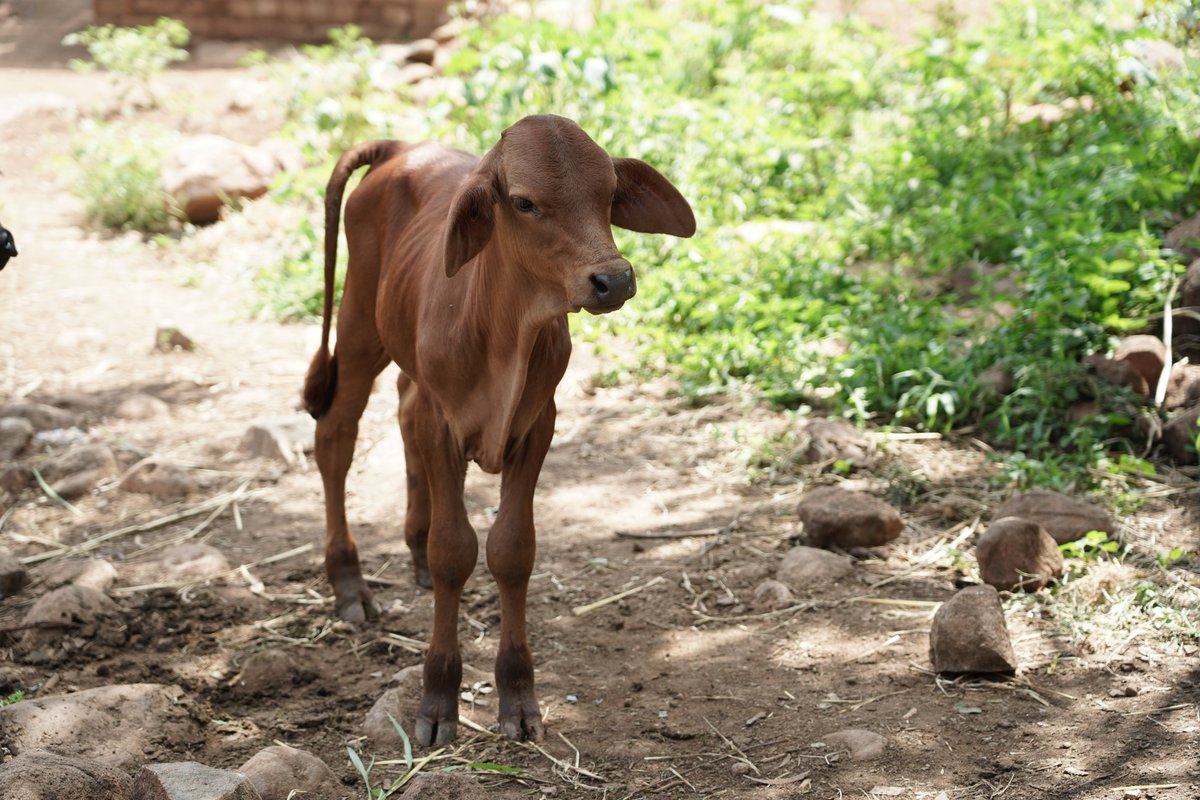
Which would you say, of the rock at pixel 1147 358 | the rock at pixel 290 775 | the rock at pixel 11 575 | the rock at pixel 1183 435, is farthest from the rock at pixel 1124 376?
the rock at pixel 11 575

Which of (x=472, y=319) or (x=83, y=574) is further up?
(x=472, y=319)

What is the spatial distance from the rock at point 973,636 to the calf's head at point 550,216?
1.47m

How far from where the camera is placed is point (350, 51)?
11.7m

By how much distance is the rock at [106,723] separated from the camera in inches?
127

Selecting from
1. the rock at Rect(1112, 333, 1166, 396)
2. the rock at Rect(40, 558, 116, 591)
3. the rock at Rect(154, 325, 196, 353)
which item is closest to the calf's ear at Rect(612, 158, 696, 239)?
the rock at Rect(40, 558, 116, 591)

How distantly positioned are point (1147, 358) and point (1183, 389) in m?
0.19

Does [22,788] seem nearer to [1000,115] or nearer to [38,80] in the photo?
[1000,115]

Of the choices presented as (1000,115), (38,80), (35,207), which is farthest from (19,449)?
(38,80)

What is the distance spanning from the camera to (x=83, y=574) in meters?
4.48

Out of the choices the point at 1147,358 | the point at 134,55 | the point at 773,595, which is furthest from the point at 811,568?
the point at 134,55

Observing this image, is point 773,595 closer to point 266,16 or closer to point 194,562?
point 194,562

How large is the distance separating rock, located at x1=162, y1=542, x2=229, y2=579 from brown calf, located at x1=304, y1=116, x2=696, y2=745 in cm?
57

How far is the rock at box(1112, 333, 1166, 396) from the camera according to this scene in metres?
5.15

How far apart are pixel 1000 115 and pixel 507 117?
3030 mm
